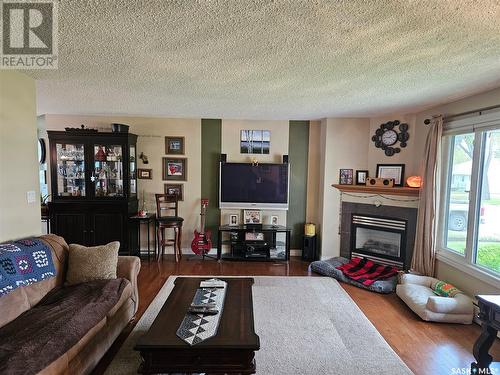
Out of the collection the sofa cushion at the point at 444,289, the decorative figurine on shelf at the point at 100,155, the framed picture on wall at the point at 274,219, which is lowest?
the sofa cushion at the point at 444,289

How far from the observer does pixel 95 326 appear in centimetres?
204

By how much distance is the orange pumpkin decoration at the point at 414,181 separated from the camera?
385 cm

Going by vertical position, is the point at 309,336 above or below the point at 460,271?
below

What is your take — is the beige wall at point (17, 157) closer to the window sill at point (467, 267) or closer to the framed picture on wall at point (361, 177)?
the framed picture on wall at point (361, 177)

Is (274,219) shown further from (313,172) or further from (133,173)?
(133,173)

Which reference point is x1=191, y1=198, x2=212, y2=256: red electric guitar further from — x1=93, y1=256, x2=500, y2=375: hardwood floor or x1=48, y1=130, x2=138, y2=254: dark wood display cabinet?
x1=48, y1=130, x2=138, y2=254: dark wood display cabinet

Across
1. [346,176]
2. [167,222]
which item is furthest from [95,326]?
[346,176]

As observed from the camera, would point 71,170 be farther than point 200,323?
Yes

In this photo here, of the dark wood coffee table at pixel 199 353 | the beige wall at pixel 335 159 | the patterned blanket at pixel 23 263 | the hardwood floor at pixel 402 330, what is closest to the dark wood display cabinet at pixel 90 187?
the hardwood floor at pixel 402 330

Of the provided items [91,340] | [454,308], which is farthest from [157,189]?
[454,308]

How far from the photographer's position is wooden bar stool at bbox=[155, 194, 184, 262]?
457cm

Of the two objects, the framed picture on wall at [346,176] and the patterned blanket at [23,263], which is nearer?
the patterned blanket at [23,263]

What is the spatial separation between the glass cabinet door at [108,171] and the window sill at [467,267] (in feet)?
15.7

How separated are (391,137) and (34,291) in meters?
4.84
